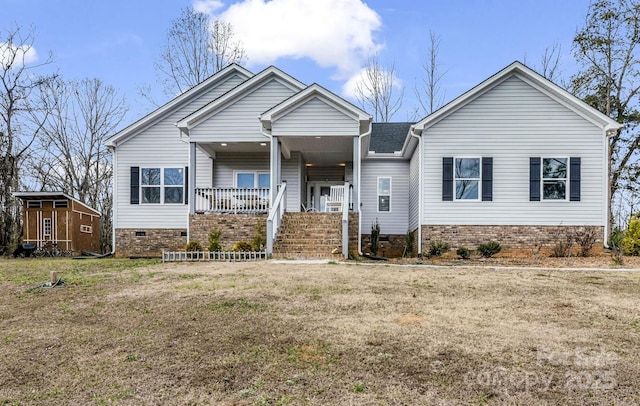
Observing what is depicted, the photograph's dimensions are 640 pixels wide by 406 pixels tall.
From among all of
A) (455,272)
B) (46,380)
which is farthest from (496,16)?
(46,380)

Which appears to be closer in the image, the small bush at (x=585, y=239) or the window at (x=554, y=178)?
the small bush at (x=585, y=239)

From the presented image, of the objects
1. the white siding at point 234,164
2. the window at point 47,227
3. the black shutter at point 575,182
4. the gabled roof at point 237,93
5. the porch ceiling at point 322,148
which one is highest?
the gabled roof at point 237,93

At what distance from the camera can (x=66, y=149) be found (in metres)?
28.7

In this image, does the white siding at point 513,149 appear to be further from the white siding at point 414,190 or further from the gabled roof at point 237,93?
the gabled roof at point 237,93

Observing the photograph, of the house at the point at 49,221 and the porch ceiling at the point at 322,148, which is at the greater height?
the porch ceiling at the point at 322,148

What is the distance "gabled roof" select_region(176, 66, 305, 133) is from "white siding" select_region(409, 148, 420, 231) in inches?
187

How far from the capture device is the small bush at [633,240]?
13.3m

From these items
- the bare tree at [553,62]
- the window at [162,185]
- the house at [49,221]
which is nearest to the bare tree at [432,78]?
the bare tree at [553,62]

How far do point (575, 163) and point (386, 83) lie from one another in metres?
19.3

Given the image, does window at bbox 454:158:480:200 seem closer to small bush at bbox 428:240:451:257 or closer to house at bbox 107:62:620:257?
house at bbox 107:62:620:257

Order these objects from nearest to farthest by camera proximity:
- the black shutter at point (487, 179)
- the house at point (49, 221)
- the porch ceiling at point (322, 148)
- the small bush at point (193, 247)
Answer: the small bush at point (193, 247) < the black shutter at point (487, 179) < the porch ceiling at point (322, 148) < the house at point (49, 221)

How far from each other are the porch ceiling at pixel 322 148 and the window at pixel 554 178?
242 inches

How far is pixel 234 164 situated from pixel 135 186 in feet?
12.2

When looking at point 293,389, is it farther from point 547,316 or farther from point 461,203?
point 461,203
